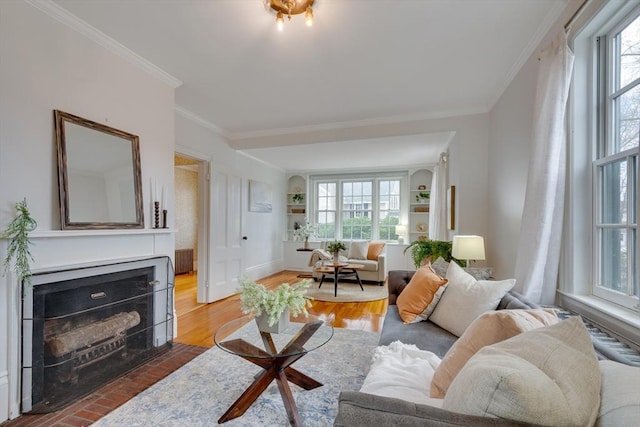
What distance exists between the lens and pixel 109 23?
213cm

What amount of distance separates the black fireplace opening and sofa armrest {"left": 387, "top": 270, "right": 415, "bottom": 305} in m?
2.13

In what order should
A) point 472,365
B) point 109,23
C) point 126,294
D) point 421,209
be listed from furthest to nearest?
point 421,209 → point 126,294 → point 109,23 → point 472,365

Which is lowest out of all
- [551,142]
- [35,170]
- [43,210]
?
[43,210]

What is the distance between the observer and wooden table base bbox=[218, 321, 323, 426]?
171 centimetres

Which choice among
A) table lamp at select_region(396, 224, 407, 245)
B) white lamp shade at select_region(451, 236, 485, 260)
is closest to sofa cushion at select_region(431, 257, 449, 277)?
white lamp shade at select_region(451, 236, 485, 260)

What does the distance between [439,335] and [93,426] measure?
2.15m

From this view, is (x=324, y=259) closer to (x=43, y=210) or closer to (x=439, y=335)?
(x=439, y=335)

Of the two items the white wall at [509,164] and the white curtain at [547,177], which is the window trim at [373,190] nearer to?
the white wall at [509,164]

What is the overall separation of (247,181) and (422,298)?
4069 millimetres

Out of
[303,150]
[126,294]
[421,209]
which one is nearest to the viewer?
[126,294]

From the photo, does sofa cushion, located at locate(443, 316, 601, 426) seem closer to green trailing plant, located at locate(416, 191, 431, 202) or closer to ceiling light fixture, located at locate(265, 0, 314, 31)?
ceiling light fixture, located at locate(265, 0, 314, 31)

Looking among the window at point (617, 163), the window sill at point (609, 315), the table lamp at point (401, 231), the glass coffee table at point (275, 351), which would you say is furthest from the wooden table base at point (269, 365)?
the table lamp at point (401, 231)

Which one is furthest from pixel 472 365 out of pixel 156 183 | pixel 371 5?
pixel 156 183

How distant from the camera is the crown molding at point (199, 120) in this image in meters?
3.66
